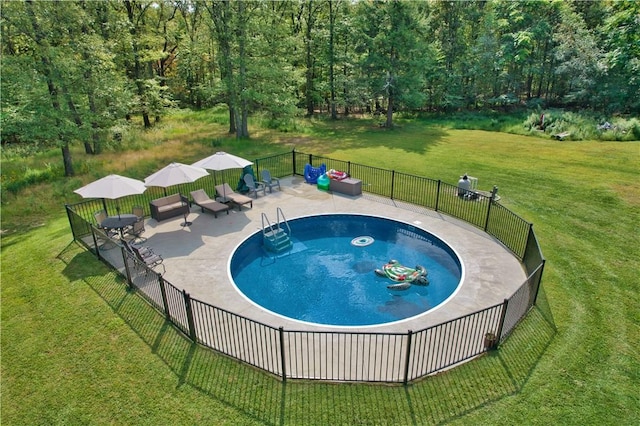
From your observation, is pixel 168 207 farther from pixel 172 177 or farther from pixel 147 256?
pixel 147 256

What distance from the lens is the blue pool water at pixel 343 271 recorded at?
938 centimetres

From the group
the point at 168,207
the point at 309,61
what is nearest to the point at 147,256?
the point at 168,207

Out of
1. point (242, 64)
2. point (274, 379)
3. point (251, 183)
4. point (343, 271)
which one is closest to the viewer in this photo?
point (274, 379)

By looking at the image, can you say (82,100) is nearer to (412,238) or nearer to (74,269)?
(74,269)

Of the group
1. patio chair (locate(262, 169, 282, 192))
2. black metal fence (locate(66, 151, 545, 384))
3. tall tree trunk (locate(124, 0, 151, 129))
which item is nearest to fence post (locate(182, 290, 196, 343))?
black metal fence (locate(66, 151, 545, 384))

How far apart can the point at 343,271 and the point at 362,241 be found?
207 centimetres

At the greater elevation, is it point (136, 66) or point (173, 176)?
point (136, 66)

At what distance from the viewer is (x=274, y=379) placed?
6.70 meters

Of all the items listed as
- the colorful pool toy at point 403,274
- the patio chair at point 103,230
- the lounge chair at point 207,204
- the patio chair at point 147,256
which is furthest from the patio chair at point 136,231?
the colorful pool toy at point 403,274

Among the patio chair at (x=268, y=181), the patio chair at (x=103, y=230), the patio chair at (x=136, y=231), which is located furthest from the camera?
the patio chair at (x=268, y=181)

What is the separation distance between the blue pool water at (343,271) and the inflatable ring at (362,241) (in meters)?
0.03

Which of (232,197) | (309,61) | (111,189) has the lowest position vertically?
(232,197)

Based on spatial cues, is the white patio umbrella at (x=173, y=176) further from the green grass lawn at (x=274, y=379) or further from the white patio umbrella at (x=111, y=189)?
the green grass lawn at (x=274, y=379)

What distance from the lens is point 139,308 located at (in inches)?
345
